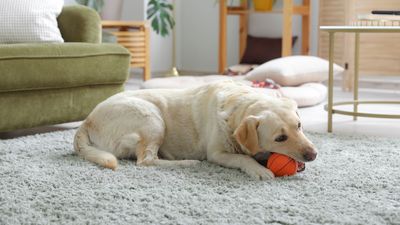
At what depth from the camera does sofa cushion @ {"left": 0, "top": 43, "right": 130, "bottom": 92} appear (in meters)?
2.83

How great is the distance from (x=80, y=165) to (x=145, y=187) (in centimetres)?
40

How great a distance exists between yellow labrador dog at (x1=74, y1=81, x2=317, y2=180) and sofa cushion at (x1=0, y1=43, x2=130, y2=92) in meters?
0.60

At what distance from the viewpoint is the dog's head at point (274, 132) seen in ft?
6.63

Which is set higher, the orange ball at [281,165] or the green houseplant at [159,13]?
the green houseplant at [159,13]

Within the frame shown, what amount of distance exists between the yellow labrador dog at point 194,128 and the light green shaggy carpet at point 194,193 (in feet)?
0.20

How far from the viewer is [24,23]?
323 centimetres

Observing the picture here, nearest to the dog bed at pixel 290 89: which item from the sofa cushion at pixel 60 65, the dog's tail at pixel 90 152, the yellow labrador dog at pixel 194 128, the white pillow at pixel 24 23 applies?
the sofa cushion at pixel 60 65

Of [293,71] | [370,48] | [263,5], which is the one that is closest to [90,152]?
[293,71]

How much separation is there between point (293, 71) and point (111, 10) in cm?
253

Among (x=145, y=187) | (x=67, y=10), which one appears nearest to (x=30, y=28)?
(x=67, y=10)

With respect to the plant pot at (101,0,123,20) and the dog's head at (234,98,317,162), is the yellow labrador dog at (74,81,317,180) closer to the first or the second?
the dog's head at (234,98,317,162)

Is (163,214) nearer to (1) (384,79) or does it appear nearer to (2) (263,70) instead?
(2) (263,70)

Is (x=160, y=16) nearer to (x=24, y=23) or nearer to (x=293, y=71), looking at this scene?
(x=293, y=71)

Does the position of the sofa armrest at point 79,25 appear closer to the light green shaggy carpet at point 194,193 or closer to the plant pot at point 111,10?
the light green shaggy carpet at point 194,193
